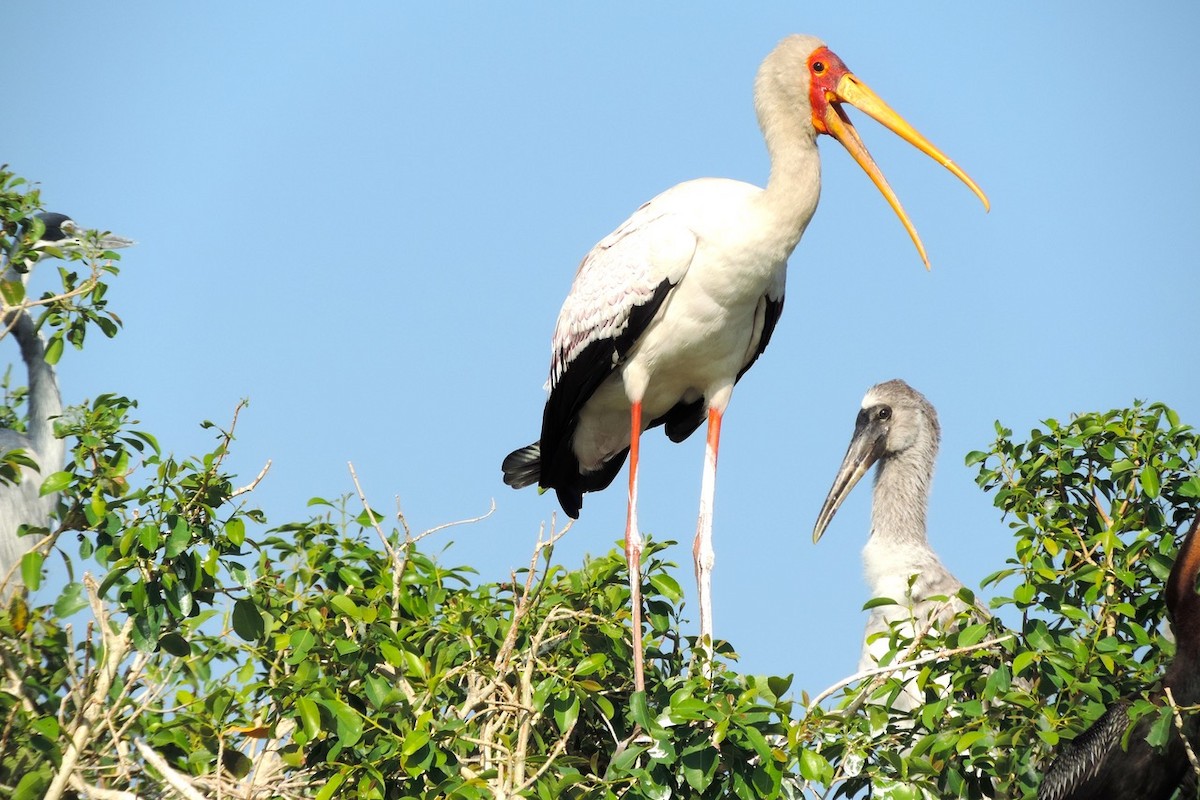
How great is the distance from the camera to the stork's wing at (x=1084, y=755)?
3912 mm

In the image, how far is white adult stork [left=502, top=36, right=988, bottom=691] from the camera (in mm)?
5664

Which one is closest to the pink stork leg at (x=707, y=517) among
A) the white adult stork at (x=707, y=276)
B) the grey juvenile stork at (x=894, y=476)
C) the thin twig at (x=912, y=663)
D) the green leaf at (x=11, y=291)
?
the white adult stork at (x=707, y=276)

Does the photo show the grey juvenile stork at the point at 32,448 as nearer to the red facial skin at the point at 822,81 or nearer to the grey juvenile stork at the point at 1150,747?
the red facial skin at the point at 822,81

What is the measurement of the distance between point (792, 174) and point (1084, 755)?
2509 mm

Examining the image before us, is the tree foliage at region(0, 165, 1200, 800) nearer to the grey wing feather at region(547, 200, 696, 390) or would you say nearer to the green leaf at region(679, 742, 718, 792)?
the green leaf at region(679, 742, 718, 792)

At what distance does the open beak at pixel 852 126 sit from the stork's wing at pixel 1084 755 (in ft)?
7.78

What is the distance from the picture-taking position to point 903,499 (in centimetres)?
721

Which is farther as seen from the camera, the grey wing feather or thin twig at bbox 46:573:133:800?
the grey wing feather

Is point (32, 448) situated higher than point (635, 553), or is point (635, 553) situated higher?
point (32, 448)

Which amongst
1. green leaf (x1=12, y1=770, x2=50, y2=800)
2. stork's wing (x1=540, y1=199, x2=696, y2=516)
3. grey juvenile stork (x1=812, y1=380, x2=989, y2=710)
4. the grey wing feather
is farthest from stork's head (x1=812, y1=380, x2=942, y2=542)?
green leaf (x1=12, y1=770, x2=50, y2=800)

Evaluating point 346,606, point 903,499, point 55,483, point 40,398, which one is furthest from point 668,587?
point 40,398

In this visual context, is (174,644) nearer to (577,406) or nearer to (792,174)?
(577,406)

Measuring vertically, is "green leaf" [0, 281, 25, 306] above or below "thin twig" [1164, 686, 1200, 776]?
above

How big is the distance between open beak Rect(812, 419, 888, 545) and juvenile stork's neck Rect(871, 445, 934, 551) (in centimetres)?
8
